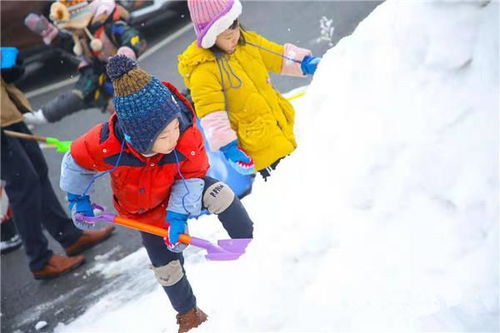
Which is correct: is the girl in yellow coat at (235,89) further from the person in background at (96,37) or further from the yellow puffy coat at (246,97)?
the person in background at (96,37)

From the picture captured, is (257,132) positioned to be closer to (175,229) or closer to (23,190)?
(175,229)

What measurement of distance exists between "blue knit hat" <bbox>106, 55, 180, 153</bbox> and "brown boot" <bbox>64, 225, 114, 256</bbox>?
240 cm

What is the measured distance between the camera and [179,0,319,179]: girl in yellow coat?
3047 millimetres

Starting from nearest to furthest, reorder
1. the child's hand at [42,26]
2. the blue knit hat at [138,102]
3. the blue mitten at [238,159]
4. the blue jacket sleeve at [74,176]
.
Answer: the blue knit hat at [138,102] → the blue jacket sleeve at [74,176] → the blue mitten at [238,159] → the child's hand at [42,26]

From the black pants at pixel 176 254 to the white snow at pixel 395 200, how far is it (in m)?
0.66

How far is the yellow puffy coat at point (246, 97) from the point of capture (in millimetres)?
3156

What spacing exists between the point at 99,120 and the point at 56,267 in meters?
3.04

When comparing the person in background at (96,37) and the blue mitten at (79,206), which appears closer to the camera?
the blue mitten at (79,206)

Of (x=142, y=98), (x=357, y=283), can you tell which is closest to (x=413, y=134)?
(x=357, y=283)

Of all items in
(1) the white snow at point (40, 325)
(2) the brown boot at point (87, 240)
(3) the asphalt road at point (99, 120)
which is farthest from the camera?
(2) the brown boot at point (87, 240)

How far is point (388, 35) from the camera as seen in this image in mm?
2178

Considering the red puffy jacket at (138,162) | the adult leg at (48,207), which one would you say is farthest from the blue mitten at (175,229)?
the adult leg at (48,207)

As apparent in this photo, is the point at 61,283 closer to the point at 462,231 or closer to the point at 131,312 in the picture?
the point at 131,312

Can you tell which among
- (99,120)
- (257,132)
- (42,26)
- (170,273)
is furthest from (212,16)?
(99,120)
